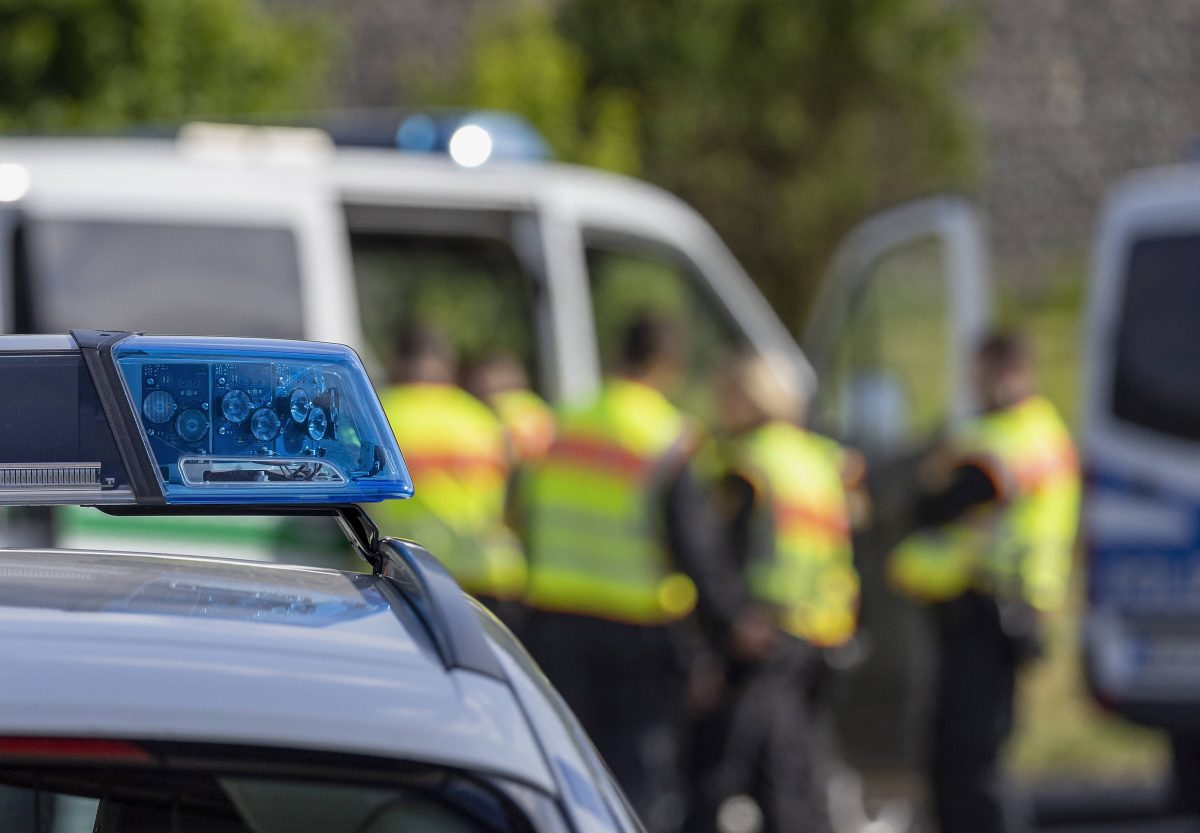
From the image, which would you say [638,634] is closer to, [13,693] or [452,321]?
[452,321]

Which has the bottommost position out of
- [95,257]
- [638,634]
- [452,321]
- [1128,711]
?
[1128,711]

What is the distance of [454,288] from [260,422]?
6791 mm

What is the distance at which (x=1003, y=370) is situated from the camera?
5.90m

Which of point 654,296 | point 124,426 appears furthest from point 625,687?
point 124,426

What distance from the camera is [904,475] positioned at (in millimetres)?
6613

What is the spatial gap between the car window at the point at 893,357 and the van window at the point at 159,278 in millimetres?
2075

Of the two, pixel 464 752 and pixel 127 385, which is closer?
pixel 464 752

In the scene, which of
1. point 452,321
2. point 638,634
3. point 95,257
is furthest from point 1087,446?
point 95,257

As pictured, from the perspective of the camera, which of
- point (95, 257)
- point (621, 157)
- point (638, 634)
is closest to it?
point (95, 257)

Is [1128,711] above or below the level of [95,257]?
below

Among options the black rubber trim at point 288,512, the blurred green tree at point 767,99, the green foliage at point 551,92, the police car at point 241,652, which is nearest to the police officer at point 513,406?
the black rubber trim at point 288,512

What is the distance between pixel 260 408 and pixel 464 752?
36 cm

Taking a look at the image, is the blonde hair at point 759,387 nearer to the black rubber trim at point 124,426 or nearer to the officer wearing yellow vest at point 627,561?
the officer wearing yellow vest at point 627,561

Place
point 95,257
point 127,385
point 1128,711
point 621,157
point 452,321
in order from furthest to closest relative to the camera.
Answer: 1. point 621,157
2. point 452,321
3. point 1128,711
4. point 95,257
5. point 127,385
